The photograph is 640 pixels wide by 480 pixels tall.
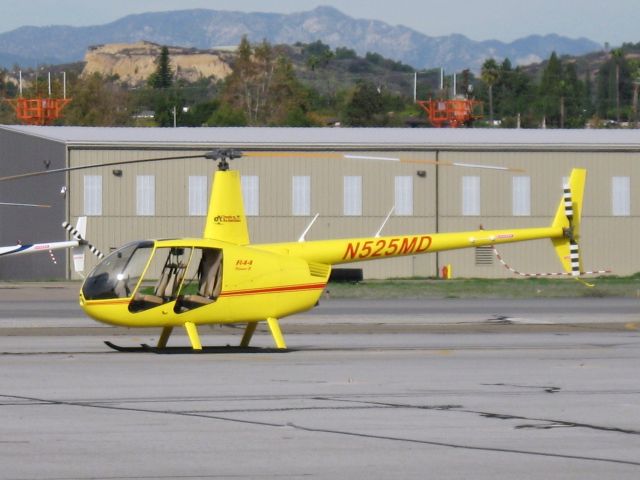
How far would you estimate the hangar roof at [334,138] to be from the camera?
4634 centimetres

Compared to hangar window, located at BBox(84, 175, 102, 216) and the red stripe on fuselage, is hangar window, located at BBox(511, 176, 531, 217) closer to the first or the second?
hangar window, located at BBox(84, 175, 102, 216)

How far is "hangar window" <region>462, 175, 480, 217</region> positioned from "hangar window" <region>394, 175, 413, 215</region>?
201 centimetres

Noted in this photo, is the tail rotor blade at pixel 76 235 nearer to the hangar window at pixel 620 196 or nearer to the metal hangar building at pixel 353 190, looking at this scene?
the metal hangar building at pixel 353 190

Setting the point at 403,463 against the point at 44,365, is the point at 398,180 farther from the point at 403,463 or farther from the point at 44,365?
the point at 403,463

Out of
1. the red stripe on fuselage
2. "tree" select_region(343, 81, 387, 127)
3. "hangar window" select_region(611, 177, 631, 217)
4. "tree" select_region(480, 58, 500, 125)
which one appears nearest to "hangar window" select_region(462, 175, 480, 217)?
"hangar window" select_region(611, 177, 631, 217)

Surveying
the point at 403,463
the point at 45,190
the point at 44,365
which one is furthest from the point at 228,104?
the point at 403,463

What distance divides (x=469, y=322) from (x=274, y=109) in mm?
90999

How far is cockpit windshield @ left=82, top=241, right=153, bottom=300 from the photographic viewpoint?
1934cm

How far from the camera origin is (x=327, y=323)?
26.7 meters

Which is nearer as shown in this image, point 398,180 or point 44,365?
point 44,365

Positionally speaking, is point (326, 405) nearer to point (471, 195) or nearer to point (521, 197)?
point (471, 195)

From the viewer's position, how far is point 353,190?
47062mm

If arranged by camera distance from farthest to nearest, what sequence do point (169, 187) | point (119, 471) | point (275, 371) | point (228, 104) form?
point (228, 104), point (169, 187), point (275, 371), point (119, 471)

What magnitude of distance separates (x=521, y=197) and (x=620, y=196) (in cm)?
389
